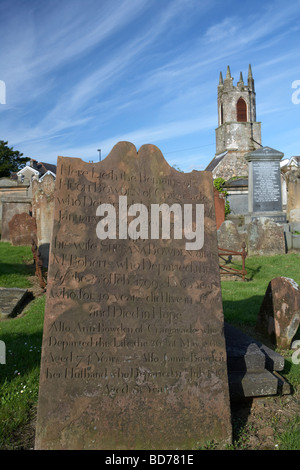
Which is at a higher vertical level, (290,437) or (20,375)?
(20,375)

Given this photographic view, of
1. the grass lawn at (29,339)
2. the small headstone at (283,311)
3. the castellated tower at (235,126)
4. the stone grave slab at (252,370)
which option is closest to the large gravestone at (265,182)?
the grass lawn at (29,339)

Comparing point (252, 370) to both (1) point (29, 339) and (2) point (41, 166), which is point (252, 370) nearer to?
(1) point (29, 339)

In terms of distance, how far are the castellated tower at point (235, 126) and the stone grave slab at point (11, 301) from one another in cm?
3786

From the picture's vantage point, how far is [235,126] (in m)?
44.1

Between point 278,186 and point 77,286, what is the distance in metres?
13.5

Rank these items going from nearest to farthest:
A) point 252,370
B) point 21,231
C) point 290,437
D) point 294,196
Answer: point 290,437 → point 252,370 → point 21,231 → point 294,196

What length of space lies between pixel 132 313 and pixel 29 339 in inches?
106

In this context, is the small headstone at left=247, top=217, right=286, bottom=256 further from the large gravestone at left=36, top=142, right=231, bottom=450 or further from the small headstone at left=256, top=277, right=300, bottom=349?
the large gravestone at left=36, top=142, right=231, bottom=450

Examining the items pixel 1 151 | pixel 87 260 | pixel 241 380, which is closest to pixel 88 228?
pixel 87 260

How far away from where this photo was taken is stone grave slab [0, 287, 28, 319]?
643 cm
